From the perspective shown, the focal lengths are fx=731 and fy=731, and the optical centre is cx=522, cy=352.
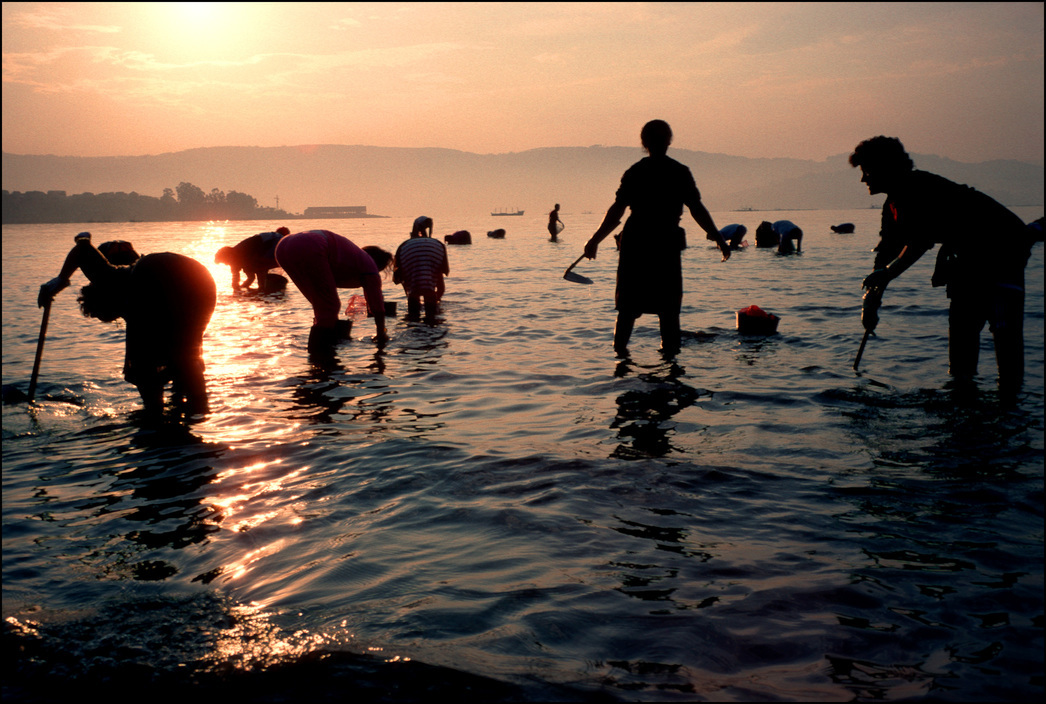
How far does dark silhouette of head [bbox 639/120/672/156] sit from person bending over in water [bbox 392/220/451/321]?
219 inches

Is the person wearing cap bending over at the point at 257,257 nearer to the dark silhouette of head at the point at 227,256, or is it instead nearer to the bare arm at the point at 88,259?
the dark silhouette of head at the point at 227,256

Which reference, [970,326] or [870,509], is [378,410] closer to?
[870,509]

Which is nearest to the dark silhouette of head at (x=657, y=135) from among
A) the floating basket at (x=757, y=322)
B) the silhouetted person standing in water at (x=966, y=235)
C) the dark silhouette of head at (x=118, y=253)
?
the silhouetted person standing in water at (x=966, y=235)

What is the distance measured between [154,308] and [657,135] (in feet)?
15.5

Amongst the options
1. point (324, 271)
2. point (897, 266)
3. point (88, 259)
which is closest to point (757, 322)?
point (897, 266)

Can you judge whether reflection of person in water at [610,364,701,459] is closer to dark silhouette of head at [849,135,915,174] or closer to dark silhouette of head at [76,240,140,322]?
dark silhouette of head at [849,135,915,174]

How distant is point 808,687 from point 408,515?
2278mm

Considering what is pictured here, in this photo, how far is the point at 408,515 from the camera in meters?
4.00

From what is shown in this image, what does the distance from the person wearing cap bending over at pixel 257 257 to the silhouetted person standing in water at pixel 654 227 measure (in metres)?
8.52

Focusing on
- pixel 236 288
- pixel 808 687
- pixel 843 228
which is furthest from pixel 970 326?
pixel 843 228

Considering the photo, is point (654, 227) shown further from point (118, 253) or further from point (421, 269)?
point (421, 269)

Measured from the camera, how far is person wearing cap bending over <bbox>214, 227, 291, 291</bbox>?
1517cm

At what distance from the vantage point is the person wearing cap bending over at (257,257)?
49.8 feet

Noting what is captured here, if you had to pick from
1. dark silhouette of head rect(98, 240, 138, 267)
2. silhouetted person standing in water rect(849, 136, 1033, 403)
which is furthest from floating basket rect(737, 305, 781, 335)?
dark silhouette of head rect(98, 240, 138, 267)
